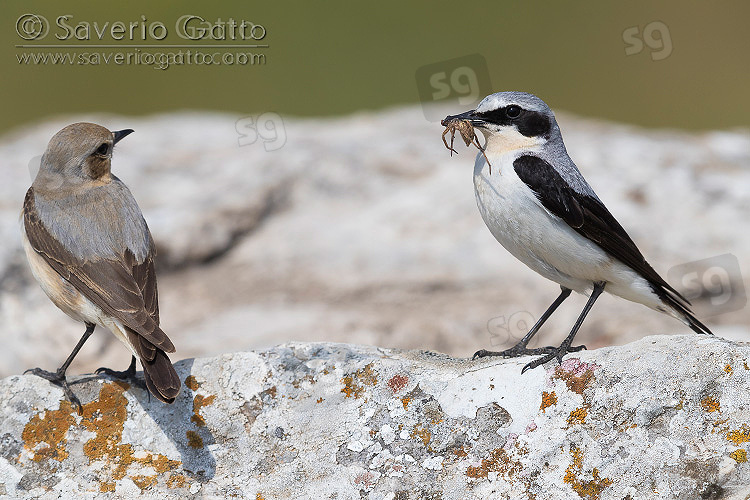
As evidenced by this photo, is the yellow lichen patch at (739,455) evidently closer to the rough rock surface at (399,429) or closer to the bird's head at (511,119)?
the rough rock surface at (399,429)

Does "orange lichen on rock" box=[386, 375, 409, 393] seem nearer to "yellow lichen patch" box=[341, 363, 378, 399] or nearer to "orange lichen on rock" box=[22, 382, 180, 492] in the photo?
"yellow lichen patch" box=[341, 363, 378, 399]

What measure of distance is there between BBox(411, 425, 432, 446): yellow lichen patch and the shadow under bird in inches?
57.1

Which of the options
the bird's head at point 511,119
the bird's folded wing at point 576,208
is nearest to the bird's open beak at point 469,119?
the bird's head at point 511,119

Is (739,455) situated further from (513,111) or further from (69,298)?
(69,298)

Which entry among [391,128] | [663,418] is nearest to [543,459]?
[663,418]

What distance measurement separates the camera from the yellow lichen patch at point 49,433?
4.62 meters

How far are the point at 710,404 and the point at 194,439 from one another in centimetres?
280

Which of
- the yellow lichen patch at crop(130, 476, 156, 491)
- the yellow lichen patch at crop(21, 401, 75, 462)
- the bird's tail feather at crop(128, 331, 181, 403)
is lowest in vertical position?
the yellow lichen patch at crop(130, 476, 156, 491)

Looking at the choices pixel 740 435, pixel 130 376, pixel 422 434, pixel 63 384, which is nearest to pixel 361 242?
pixel 130 376

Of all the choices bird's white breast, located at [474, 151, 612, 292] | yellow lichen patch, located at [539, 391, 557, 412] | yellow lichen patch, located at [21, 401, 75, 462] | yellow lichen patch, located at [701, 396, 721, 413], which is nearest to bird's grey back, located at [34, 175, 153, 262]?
yellow lichen patch, located at [21, 401, 75, 462]

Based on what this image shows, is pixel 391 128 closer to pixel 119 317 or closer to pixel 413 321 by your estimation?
pixel 413 321

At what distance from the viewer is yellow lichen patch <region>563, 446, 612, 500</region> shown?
4062 millimetres

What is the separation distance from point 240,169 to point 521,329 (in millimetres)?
4007

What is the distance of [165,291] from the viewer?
8.94 metres
